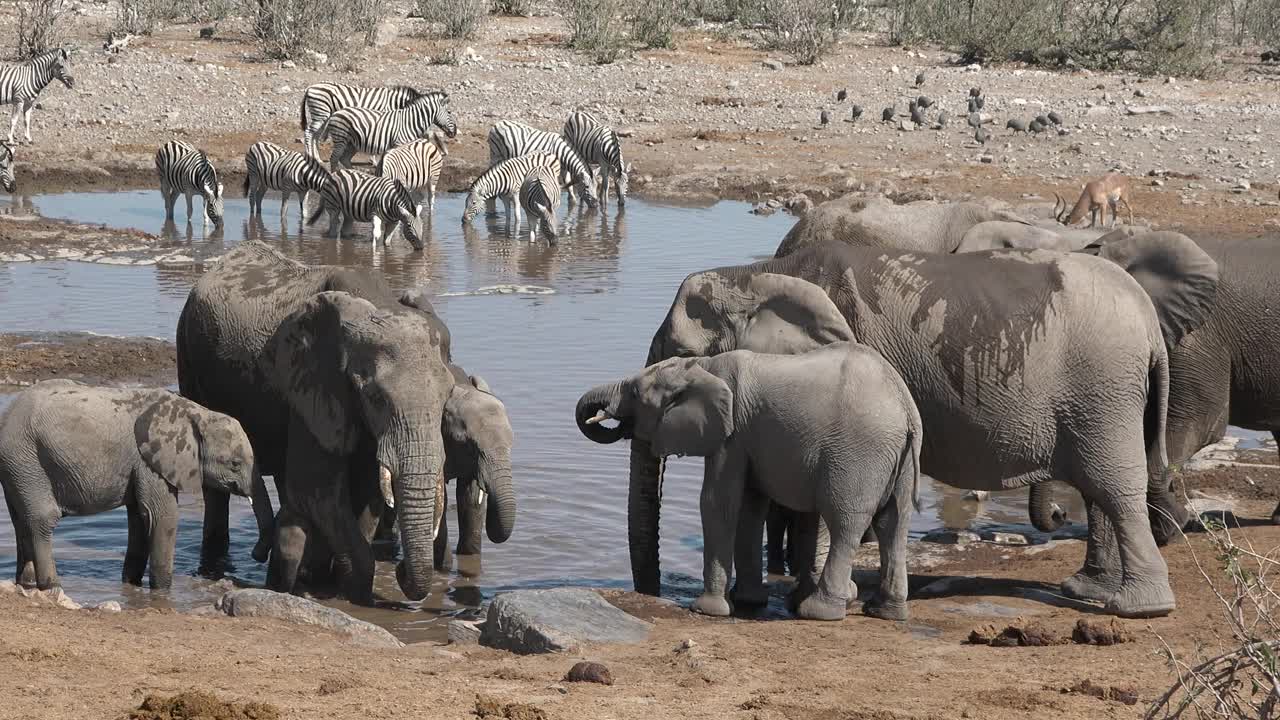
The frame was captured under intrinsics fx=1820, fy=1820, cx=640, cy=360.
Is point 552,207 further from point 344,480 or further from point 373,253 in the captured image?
point 344,480

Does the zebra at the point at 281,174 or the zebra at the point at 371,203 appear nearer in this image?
the zebra at the point at 371,203

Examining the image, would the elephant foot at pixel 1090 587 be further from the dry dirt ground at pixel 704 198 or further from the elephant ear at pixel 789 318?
the elephant ear at pixel 789 318

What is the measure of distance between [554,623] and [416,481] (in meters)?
0.94

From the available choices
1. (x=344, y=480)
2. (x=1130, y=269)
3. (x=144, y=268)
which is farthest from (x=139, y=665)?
(x=144, y=268)

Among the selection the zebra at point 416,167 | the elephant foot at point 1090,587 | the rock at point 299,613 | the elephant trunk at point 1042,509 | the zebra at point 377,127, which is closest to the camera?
the rock at point 299,613

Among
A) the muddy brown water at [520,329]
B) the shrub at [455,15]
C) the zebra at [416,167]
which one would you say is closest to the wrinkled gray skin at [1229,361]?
the muddy brown water at [520,329]

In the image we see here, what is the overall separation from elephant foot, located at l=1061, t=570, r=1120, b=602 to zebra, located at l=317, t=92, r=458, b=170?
57.2 ft

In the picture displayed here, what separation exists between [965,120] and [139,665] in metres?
22.1

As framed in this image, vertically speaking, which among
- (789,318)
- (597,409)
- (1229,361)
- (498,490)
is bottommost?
(498,490)

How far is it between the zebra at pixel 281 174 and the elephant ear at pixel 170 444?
41.9ft

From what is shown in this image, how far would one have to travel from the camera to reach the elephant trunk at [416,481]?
724 cm

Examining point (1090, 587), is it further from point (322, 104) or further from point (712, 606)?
point (322, 104)

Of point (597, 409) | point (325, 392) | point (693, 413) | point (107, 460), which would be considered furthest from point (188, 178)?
point (693, 413)

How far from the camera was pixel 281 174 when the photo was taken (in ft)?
69.1
